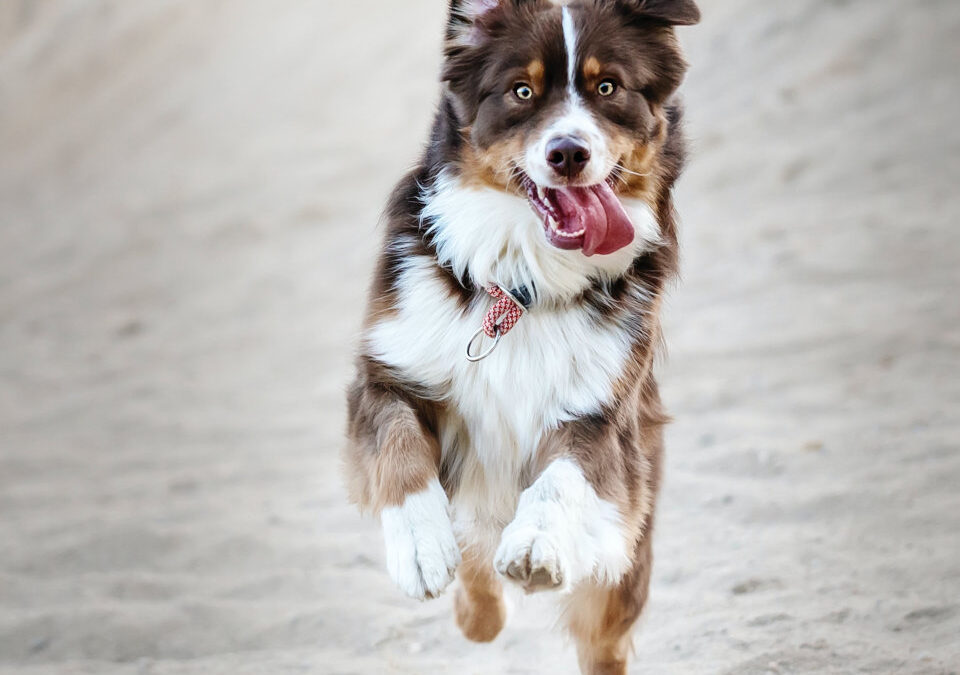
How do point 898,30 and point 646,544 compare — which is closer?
point 646,544

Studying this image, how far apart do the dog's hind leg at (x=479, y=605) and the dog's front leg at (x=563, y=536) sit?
2.34 feet

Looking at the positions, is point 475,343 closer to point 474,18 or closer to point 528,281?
point 528,281

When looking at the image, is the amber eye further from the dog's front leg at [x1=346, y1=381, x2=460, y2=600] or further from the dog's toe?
the dog's toe

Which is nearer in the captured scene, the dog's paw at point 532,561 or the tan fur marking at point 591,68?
the dog's paw at point 532,561

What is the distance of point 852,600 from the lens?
4.33 metres

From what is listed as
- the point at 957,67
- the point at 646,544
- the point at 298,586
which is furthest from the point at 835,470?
the point at 957,67

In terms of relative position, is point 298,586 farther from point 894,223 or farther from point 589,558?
point 894,223

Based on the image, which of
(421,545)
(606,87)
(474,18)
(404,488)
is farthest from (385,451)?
(474,18)

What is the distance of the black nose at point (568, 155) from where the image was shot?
3129 mm

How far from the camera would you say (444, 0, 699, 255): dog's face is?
10.6 feet

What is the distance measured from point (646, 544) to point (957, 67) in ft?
22.8

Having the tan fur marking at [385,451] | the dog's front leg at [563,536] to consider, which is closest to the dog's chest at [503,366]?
the tan fur marking at [385,451]

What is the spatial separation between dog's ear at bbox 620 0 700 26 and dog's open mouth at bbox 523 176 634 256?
0.57 metres

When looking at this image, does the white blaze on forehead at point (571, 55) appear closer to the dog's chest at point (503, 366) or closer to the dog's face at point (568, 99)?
the dog's face at point (568, 99)
